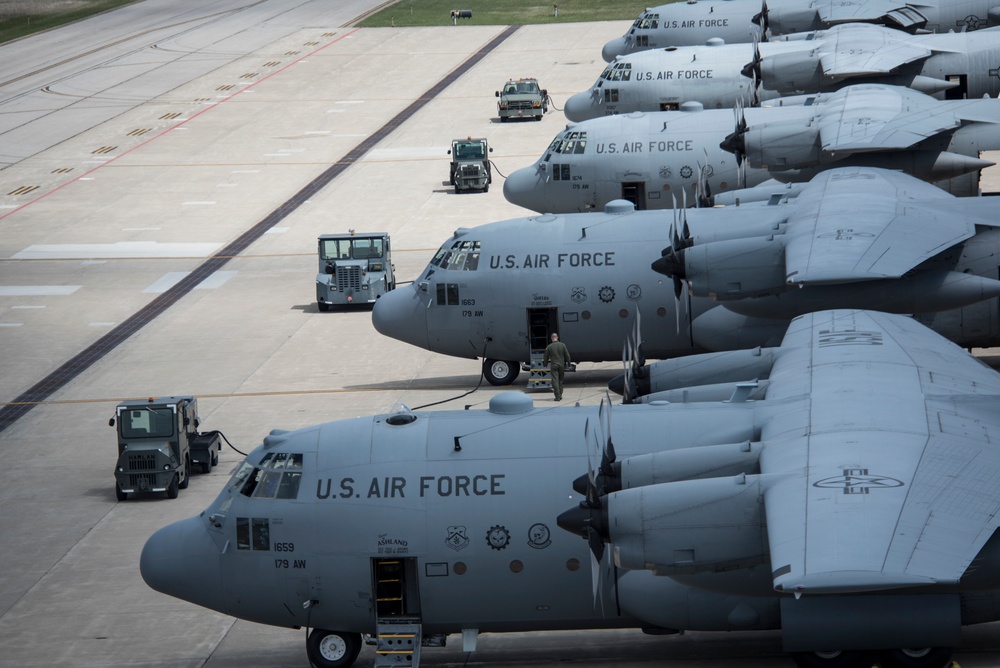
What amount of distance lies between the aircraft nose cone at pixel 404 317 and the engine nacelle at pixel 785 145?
982cm

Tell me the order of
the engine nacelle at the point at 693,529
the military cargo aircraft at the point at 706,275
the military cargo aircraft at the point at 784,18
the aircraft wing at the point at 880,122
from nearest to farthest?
the engine nacelle at the point at 693,529 < the military cargo aircraft at the point at 706,275 < the aircraft wing at the point at 880,122 < the military cargo aircraft at the point at 784,18

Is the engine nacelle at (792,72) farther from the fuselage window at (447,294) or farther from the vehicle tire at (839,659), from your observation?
the vehicle tire at (839,659)

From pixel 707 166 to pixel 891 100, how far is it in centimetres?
613

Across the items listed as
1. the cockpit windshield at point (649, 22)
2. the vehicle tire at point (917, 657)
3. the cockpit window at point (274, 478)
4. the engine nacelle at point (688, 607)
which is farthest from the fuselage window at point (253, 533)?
the cockpit windshield at point (649, 22)

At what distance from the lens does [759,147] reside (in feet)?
130

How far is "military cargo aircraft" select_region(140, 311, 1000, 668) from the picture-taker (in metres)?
18.6

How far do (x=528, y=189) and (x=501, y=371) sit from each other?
40.3 feet

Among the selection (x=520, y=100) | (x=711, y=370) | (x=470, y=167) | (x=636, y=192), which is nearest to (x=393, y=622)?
(x=711, y=370)

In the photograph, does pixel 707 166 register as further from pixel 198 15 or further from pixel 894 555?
pixel 198 15

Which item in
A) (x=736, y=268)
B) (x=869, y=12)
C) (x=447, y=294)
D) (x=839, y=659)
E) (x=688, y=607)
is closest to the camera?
(x=839, y=659)

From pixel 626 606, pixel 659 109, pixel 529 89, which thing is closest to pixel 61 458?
pixel 626 606

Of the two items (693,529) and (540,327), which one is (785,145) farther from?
(693,529)

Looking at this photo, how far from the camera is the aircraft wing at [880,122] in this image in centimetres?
3703

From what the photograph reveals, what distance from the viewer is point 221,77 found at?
99.6 m
